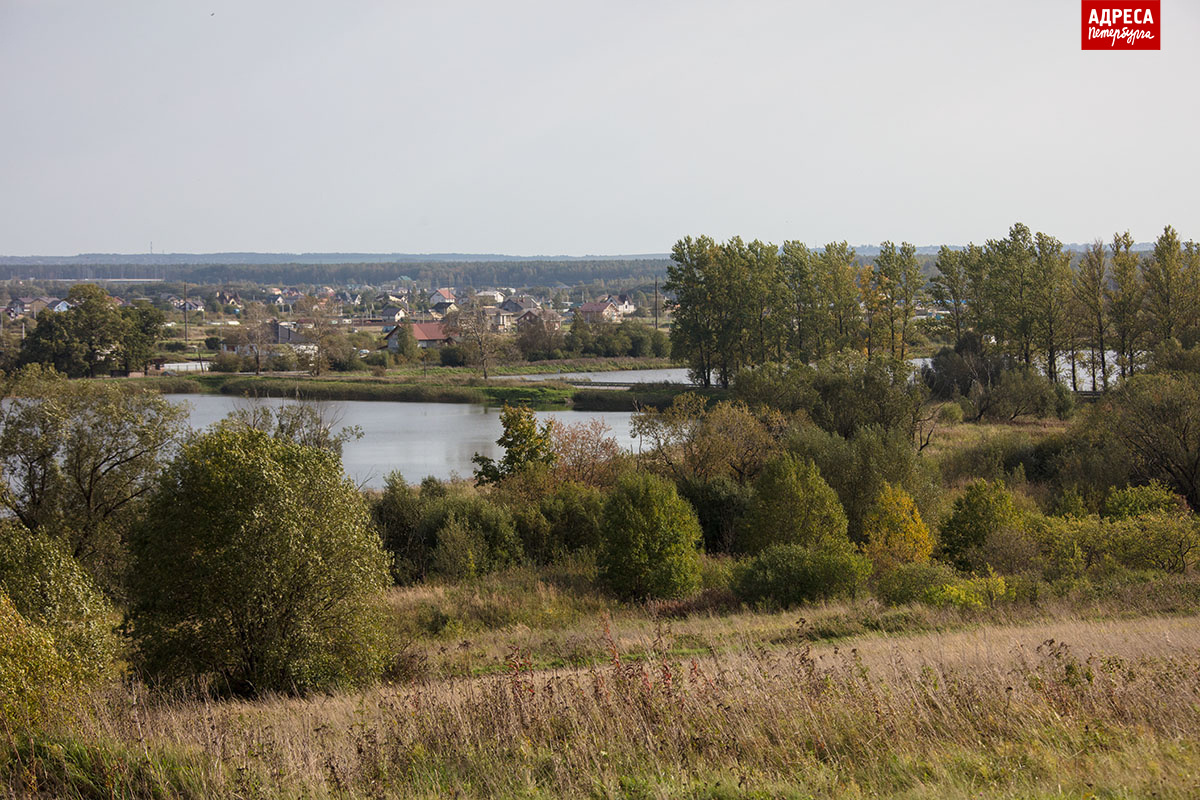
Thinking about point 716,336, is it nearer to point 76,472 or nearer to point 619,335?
point 619,335

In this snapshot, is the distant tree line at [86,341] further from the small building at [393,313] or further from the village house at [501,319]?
the small building at [393,313]

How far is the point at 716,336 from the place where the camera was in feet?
160

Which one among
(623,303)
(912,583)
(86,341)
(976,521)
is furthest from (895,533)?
(623,303)

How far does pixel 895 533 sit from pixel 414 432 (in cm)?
2643

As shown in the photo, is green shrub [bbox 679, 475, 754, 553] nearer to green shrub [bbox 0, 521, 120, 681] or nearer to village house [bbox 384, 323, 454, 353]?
green shrub [bbox 0, 521, 120, 681]

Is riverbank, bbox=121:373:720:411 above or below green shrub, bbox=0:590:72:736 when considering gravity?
below

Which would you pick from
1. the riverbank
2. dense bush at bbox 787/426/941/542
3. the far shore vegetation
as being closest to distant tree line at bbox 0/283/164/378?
the riverbank

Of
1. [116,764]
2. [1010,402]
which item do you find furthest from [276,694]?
[1010,402]

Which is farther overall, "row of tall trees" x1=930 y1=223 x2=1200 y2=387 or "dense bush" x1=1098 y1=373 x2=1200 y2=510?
"row of tall trees" x1=930 y1=223 x2=1200 y2=387

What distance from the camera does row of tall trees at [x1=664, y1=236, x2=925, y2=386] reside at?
44.8 meters

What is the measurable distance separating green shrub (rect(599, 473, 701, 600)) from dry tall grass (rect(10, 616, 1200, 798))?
1137cm

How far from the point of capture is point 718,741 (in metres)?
5.41

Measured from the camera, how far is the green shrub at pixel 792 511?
19984mm

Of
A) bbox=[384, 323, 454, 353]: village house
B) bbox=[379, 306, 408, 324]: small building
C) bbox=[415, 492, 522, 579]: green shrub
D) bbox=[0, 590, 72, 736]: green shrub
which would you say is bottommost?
bbox=[415, 492, 522, 579]: green shrub
